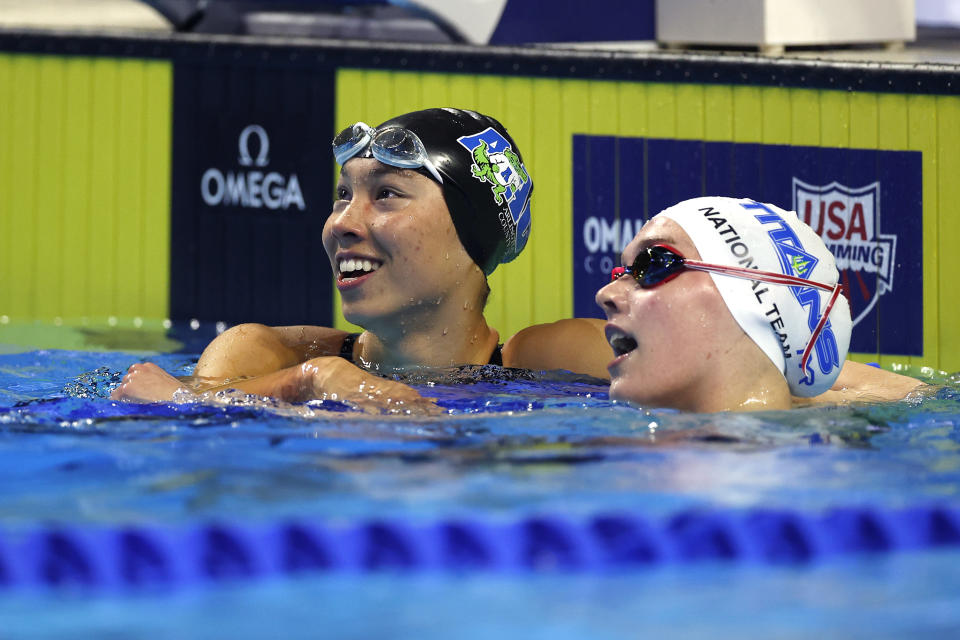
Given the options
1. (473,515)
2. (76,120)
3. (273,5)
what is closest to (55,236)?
(76,120)

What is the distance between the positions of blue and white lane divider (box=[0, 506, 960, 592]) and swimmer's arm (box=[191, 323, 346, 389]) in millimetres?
1358

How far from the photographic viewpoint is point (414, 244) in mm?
3459

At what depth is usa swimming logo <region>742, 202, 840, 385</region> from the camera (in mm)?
2867

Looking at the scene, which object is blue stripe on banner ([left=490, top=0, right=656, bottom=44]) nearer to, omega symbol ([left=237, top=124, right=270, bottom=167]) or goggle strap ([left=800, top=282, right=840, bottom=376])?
omega symbol ([left=237, top=124, right=270, bottom=167])

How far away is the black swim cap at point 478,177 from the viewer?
142 inches

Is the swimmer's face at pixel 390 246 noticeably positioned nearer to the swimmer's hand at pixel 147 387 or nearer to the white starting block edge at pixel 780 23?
the swimmer's hand at pixel 147 387

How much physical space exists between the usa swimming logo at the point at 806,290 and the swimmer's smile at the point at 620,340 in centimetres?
42

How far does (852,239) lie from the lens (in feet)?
21.0

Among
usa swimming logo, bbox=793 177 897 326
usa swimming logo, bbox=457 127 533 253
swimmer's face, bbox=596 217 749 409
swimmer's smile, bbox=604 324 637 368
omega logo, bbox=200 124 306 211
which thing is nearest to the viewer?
swimmer's face, bbox=596 217 749 409

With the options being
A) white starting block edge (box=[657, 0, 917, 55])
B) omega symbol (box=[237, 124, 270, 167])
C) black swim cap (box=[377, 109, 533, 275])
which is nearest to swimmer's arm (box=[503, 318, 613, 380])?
black swim cap (box=[377, 109, 533, 275])

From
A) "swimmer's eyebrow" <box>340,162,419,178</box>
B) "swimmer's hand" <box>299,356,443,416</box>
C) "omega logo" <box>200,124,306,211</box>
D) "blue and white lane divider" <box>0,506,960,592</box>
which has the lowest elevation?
"blue and white lane divider" <box>0,506,960,592</box>

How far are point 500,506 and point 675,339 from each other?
2.83 feet

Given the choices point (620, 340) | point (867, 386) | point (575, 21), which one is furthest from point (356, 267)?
point (575, 21)

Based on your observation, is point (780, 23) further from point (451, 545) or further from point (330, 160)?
point (451, 545)
